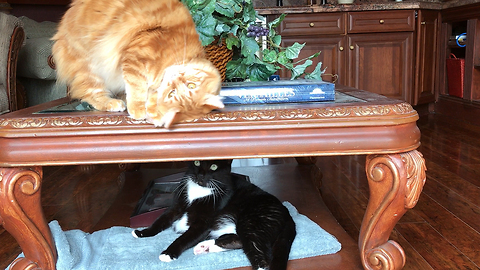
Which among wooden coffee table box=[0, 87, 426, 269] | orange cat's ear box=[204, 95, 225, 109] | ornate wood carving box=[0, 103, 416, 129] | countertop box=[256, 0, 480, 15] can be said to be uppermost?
countertop box=[256, 0, 480, 15]

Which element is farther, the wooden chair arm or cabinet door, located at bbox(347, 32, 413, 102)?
cabinet door, located at bbox(347, 32, 413, 102)

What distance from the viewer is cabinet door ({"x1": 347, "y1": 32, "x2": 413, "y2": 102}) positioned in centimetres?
341

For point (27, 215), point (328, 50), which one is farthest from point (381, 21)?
point (27, 215)

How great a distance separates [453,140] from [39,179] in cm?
250

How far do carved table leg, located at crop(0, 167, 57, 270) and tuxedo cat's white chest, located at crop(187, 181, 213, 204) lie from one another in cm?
42

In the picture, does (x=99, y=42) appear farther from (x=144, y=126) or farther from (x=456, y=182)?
(x=456, y=182)

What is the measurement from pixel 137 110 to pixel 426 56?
128 inches

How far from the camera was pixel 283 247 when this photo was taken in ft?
3.30

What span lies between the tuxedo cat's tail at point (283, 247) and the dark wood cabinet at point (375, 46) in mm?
2485

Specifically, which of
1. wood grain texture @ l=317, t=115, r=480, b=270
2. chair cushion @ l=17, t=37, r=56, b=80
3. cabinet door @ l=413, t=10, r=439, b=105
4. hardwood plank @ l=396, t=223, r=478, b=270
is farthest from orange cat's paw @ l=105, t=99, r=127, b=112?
cabinet door @ l=413, t=10, r=439, b=105

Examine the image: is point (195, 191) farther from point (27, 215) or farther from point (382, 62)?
point (382, 62)

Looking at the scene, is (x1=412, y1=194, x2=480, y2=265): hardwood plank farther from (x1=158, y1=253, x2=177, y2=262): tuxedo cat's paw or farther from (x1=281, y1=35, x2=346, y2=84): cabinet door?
(x1=281, y1=35, x2=346, y2=84): cabinet door

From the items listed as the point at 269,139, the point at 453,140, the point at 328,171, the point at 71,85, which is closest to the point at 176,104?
the point at 269,139

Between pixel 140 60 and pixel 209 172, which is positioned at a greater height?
pixel 140 60
